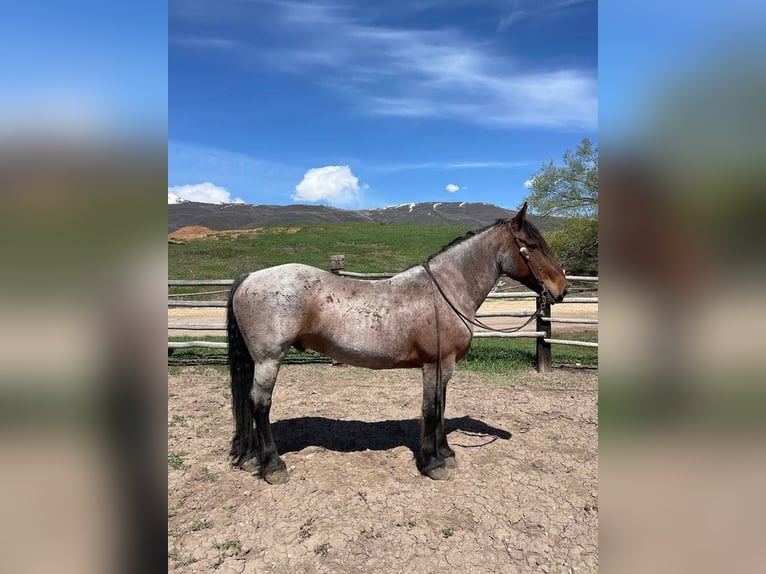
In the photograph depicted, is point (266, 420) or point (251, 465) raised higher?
point (266, 420)

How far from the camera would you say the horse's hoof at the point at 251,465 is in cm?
377

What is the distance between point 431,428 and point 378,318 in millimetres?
1090

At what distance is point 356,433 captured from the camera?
15.3ft

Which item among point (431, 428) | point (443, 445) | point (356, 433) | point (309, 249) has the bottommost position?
point (356, 433)

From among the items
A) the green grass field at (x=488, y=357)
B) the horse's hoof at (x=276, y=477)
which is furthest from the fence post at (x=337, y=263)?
the horse's hoof at (x=276, y=477)

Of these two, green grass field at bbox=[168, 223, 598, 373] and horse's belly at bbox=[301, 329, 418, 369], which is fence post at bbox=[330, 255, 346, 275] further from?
horse's belly at bbox=[301, 329, 418, 369]

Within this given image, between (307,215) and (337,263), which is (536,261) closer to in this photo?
(337,263)

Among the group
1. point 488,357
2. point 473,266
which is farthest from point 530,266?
point 488,357

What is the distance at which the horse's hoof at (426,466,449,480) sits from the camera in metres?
3.67
